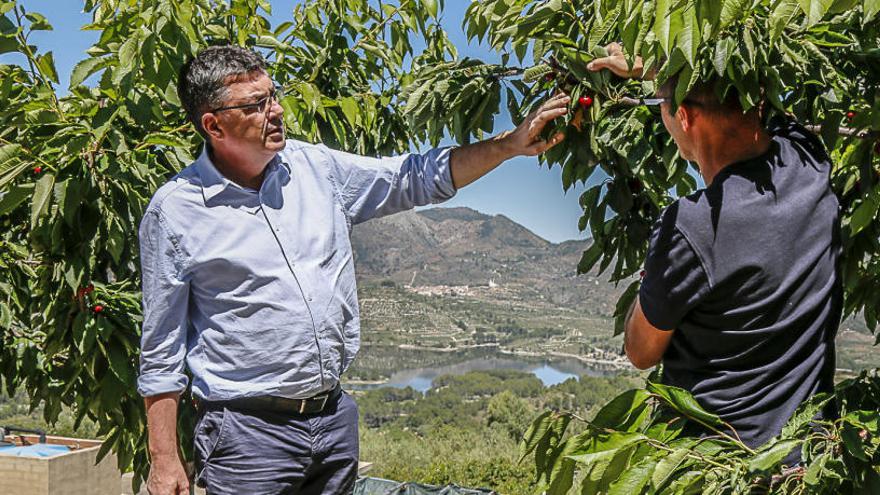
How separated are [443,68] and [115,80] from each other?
0.90 metres

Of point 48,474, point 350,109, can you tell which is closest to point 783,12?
point 350,109

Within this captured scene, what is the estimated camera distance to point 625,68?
166 cm

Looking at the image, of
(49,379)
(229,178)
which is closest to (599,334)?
(49,379)

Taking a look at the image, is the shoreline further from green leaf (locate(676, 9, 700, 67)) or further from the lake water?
green leaf (locate(676, 9, 700, 67))

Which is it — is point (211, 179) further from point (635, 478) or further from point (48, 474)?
point (48, 474)

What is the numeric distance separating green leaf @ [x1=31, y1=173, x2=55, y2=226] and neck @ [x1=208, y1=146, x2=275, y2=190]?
0.75 metres

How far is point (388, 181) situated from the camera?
6.59ft

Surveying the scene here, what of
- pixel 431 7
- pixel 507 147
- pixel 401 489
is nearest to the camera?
pixel 507 147

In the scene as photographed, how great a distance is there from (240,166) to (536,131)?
0.60 m

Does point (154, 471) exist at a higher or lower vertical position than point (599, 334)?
higher

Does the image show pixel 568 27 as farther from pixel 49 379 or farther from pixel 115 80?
pixel 49 379

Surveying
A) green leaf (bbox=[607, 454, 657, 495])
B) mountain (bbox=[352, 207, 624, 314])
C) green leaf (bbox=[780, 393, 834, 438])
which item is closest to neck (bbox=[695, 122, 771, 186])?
green leaf (bbox=[780, 393, 834, 438])

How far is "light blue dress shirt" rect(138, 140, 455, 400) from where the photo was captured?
69.9 inches

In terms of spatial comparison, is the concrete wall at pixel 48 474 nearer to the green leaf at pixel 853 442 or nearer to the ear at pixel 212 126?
the ear at pixel 212 126
